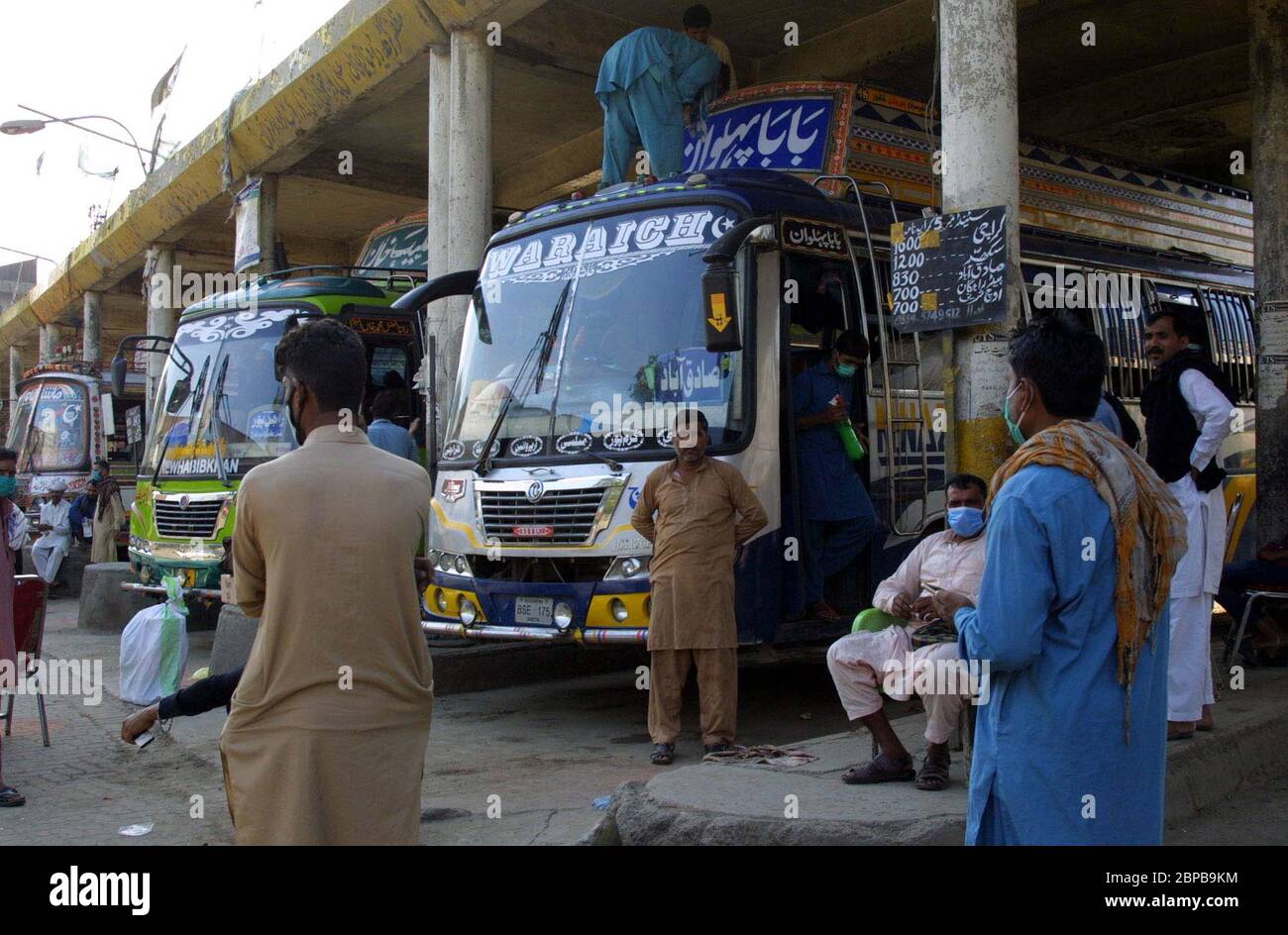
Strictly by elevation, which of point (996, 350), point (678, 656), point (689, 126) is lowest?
point (678, 656)

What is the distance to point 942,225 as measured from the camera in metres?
5.85

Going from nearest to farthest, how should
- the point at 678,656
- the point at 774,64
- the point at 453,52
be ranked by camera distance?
the point at 678,656 < the point at 453,52 < the point at 774,64

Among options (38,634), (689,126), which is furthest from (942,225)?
(38,634)

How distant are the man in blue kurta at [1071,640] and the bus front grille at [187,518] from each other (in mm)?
8912

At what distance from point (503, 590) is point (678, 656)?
4.33 ft

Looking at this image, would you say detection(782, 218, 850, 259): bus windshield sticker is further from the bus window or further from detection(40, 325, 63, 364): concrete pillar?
detection(40, 325, 63, 364): concrete pillar

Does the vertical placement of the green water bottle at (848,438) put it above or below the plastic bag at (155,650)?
above

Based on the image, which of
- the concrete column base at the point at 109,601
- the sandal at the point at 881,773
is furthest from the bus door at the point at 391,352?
the sandal at the point at 881,773

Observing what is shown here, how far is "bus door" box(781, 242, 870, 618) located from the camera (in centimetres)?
717

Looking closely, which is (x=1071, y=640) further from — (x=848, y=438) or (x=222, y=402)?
(x=222, y=402)

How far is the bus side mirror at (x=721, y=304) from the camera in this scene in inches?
252

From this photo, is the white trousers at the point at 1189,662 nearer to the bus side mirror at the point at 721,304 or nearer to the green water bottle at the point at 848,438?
the green water bottle at the point at 848,438

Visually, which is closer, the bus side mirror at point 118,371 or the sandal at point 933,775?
the sandal at point 933,775

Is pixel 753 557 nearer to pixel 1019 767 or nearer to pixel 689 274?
pixel 689 274
